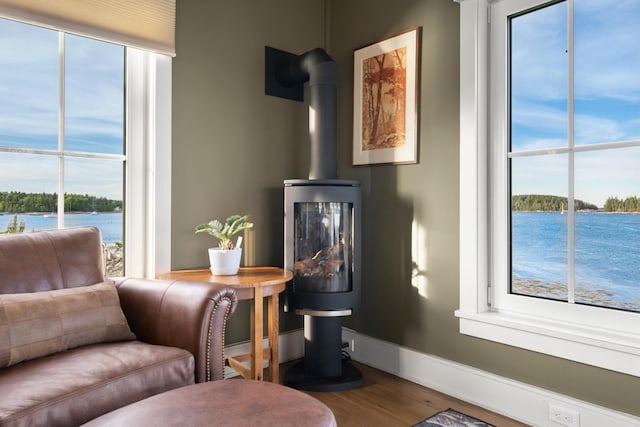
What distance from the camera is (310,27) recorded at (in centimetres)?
313

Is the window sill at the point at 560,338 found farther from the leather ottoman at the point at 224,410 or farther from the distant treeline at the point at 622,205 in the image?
the leather ottoman at the point at 224,410

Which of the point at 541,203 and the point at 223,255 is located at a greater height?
the point at 541,203

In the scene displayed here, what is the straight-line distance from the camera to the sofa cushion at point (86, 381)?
4.06ft

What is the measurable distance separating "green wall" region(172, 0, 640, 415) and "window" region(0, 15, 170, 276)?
144 mm

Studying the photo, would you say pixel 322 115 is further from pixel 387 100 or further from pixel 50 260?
pixel 50 260

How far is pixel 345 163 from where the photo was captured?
3096 mm

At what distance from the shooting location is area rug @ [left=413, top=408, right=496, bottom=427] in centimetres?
206

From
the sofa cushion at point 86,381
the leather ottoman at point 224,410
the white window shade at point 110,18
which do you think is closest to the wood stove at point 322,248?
the white window shade at point 110,18

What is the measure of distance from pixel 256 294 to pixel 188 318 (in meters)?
0.43

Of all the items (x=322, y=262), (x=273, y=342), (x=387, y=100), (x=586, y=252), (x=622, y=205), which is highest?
(x=387, y=100)

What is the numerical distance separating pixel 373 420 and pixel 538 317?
96cm

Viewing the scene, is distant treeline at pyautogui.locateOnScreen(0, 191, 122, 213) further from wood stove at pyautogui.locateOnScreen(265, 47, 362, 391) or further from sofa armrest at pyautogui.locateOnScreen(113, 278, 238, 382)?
wood stove at pyautogui.locateOnScreen(265, 47, 362, 391)

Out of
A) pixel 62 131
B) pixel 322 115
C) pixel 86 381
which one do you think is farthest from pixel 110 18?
pixel 86 381

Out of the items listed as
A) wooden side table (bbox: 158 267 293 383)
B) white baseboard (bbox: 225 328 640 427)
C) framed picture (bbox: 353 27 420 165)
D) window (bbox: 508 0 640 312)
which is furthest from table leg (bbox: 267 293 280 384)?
window (bbox: 508 0 640 312)
